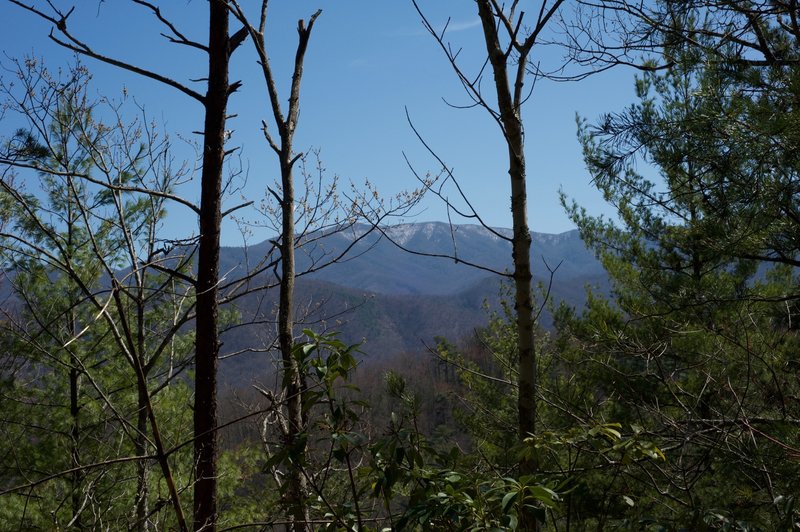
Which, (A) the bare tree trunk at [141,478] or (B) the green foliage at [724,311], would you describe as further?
(B) the green foliage at [724,311]

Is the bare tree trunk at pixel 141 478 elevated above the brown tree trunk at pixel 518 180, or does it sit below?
below

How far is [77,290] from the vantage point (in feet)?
25.7

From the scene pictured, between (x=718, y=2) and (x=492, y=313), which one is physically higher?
(x=718, y=2)

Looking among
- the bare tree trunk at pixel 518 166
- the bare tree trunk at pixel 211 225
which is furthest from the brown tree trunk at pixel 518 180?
the bare tree trunk at pixel 211 225

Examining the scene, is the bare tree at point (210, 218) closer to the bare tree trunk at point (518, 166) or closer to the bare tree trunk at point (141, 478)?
the bare tree trunk at point (141, 478)

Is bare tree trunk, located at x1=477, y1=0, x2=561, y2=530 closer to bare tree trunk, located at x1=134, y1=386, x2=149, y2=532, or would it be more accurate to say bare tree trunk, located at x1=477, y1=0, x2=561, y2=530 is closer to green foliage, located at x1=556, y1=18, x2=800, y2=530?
green foliage, located at x1=556, y1=18, x2=800, y2=530

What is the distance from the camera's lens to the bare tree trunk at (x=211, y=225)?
3.31 metres

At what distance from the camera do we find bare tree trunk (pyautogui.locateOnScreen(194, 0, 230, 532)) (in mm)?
3314

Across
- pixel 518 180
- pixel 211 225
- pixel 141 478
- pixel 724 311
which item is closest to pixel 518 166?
pixel 518 180

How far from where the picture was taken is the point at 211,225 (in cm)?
343

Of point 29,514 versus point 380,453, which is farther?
point 29,514

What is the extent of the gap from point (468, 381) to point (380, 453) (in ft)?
25.7

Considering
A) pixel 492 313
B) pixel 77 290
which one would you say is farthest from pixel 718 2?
pixel 492 313

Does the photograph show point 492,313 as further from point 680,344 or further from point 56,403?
point 56,403
